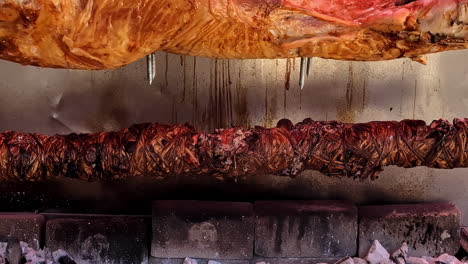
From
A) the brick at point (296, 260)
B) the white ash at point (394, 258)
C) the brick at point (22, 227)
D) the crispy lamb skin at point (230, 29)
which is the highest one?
the crispy lamb skin at point (230, 29)

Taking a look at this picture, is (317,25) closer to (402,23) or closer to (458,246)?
(402,23)

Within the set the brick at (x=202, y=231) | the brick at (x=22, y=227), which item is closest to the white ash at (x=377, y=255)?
the brick at (x=202, y=231)

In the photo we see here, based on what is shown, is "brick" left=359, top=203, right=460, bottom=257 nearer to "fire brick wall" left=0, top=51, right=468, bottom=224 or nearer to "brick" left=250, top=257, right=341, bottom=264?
"brick" left=250, top=257, right=341, bottom=264

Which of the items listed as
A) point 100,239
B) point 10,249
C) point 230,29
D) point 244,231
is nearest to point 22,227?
point 10,249

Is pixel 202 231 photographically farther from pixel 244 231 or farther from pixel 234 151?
pixel 234 151

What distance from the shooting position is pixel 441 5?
8.63 ft

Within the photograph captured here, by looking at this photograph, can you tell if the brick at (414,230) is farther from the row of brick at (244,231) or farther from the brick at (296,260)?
the brick at (296,260)

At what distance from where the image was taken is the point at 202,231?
13.3 feet

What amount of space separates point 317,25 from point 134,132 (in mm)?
1287

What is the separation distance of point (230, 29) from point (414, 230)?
7.50 ft

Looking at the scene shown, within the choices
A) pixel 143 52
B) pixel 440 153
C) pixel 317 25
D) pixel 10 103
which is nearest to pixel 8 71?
pixel 10 103

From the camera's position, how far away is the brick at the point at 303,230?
4.12 metres

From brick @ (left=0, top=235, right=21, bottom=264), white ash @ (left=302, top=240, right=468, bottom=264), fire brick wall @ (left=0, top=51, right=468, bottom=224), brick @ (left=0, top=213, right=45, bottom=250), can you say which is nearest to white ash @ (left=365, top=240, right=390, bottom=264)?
white ash @ (left=302, top=240, right=468, bottom=264)

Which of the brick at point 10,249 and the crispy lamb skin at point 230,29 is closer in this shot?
the crispy lamb skin at point 230,29
